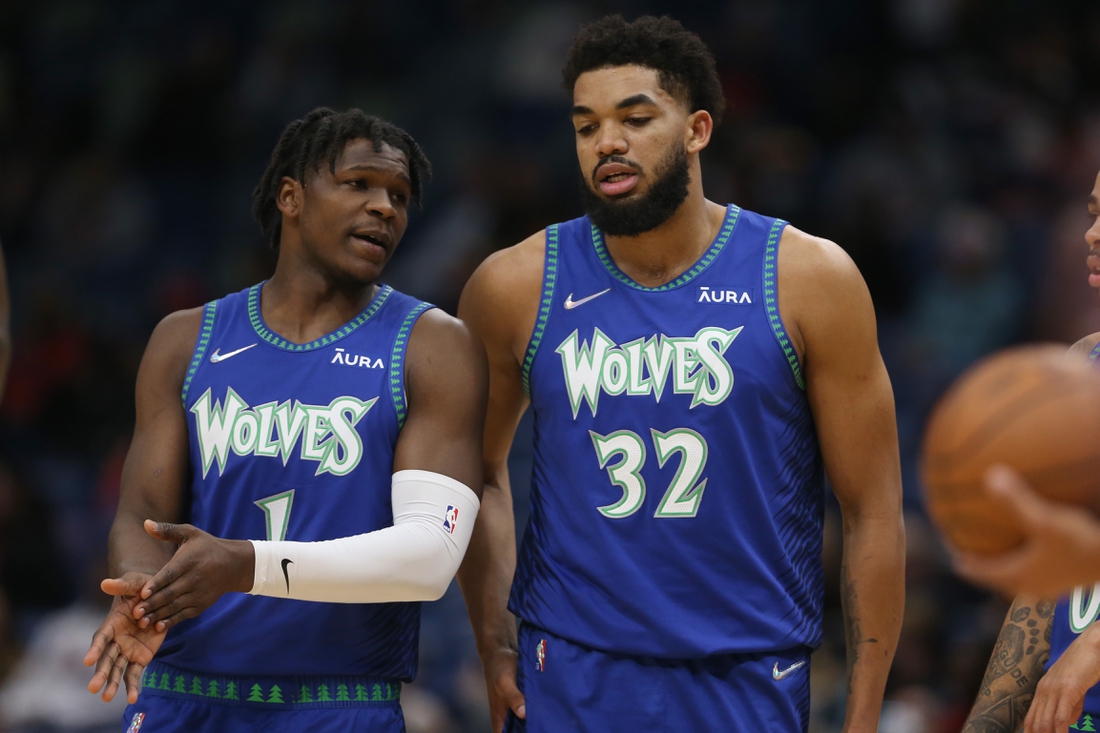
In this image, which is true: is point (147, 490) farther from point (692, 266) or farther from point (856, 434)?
point (856, 434)

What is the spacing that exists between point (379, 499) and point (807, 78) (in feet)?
27.0

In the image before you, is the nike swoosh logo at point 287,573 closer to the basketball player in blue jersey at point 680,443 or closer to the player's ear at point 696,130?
the basketball player in blue jersey at point 680,443

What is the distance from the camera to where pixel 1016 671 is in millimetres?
3988

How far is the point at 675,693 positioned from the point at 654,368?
0.95 m

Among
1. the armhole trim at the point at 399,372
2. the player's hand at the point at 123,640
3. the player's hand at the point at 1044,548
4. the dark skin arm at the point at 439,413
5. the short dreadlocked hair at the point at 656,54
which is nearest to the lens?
the player's hand at the point at 1044,548

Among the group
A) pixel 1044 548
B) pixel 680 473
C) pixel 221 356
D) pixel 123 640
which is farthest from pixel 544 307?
pixel 1044 548

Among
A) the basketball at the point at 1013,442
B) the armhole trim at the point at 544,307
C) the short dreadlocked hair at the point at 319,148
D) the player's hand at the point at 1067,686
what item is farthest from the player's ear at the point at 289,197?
the player's hand at the point at 1067,686

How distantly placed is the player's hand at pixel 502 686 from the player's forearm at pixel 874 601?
1004mm

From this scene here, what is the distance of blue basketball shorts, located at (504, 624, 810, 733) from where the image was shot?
3803 mm

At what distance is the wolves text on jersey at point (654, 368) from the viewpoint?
12.7 ft

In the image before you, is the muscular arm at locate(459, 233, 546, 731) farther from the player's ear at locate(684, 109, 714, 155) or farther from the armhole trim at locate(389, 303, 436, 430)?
the player's ear at locate(684, 109, 714, 155)

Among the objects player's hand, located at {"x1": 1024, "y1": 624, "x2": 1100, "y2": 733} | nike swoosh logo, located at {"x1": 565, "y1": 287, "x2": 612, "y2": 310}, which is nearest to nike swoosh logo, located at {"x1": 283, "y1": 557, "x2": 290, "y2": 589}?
nike swoosh logo, located at {"x1": 565, "y1": 287, "x2": 612, "y2": 310}

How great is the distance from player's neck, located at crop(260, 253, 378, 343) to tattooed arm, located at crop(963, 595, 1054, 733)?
2.26 meters

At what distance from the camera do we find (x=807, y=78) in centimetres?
1115
